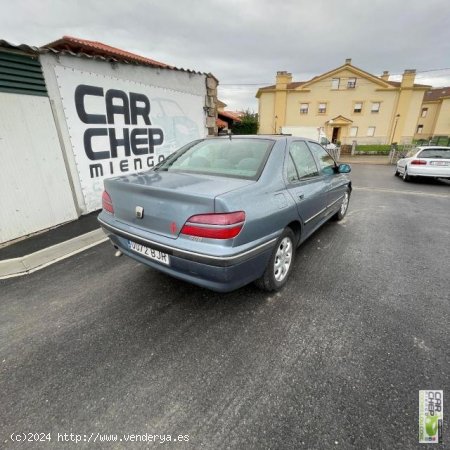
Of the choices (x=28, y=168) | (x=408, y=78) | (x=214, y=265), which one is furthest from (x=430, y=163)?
(x=408, y=78)

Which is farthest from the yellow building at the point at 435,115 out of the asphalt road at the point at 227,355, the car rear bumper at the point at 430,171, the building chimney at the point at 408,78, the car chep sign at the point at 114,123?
the asphalt road at the point at 227,355

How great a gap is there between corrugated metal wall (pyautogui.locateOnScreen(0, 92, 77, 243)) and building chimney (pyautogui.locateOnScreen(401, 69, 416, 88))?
39.5 m

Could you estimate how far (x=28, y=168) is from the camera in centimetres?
411

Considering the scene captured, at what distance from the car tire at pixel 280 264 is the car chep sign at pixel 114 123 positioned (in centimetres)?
433

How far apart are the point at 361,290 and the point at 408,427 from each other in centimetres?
149

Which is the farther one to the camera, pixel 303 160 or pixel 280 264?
pixel 303 160

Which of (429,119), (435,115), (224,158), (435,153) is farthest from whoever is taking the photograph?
(429,119)

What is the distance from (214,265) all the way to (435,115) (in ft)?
178

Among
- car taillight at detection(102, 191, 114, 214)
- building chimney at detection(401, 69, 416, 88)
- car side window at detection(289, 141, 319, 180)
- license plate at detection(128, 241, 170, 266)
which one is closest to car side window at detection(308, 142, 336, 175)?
car side window at detection(289, 141, 319, 180)

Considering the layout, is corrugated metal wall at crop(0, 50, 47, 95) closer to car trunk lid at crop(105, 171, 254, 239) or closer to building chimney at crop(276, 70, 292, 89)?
car trunk lid at crop(105, 171, 254, 239)

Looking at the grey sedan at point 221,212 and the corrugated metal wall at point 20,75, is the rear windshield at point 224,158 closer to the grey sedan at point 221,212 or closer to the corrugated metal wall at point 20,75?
the grey sedan at point 221,212

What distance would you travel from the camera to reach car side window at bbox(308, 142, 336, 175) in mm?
3688

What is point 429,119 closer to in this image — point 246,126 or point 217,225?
point 246,126

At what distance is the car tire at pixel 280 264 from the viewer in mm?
2521
